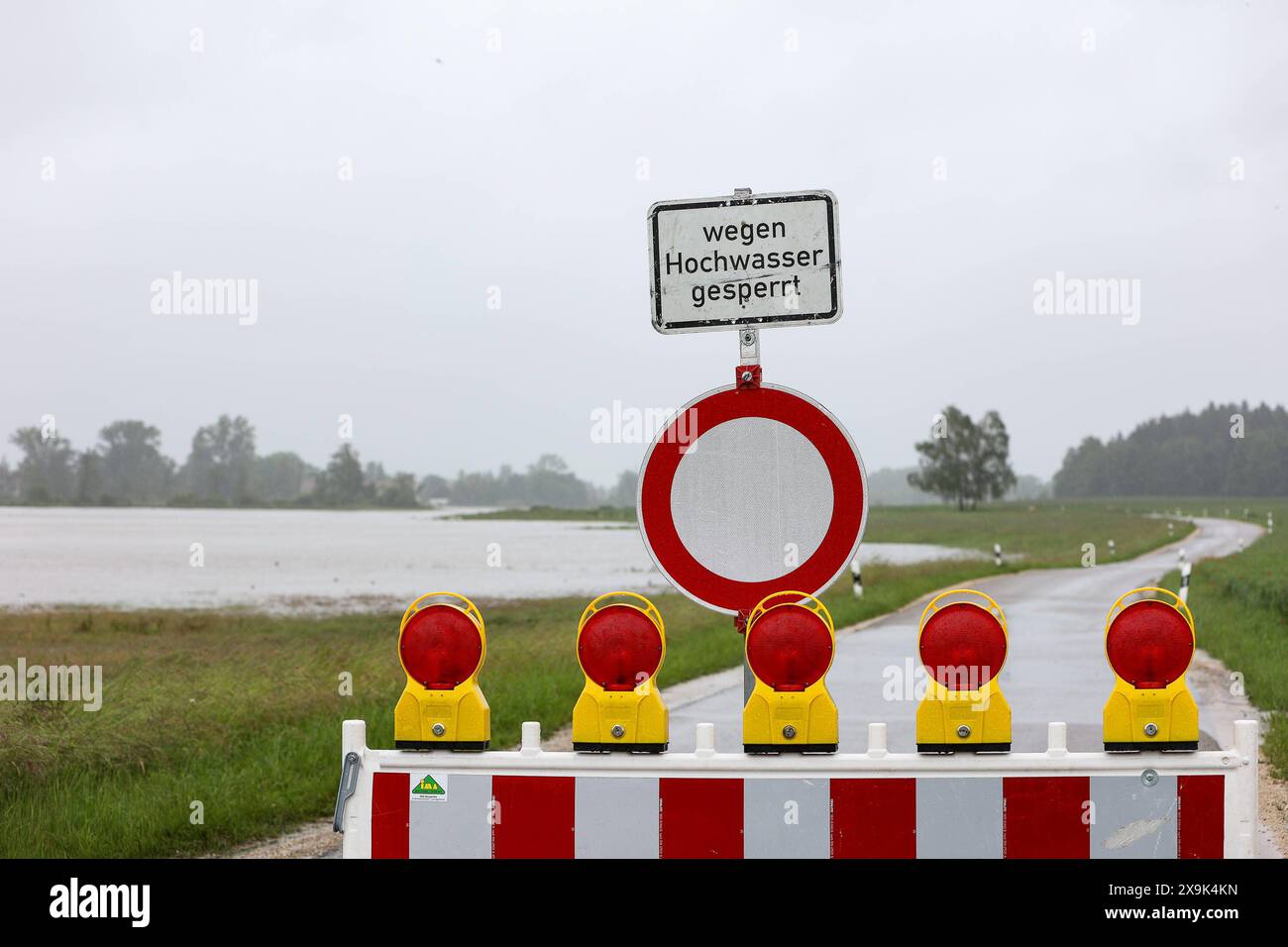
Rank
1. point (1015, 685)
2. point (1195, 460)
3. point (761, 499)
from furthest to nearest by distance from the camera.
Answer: point (1195, 460) → point (1015, 685) → point (761, 499)

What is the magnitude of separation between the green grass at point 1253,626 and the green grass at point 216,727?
17.7 feet

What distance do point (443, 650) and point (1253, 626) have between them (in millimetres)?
18001

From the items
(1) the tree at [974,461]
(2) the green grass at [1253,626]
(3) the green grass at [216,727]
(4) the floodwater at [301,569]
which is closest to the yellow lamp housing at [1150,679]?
(3) the green grass at [216,727]

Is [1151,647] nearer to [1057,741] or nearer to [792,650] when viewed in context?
[1057,741]

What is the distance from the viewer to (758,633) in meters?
2.82

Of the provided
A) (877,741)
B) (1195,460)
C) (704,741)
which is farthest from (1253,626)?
(1195,460)

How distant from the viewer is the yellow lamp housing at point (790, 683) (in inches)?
107

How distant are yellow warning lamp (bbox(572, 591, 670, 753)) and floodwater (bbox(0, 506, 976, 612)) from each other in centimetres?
1580

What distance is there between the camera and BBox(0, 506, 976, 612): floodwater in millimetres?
33688

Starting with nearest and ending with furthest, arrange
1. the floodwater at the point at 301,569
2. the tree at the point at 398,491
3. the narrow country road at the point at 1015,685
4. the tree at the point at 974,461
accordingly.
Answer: the narrow country road at the point at 1015,685
the floodwater at the point at 301,569
the tree at the point at 974,461
the tree at the point at 398,491

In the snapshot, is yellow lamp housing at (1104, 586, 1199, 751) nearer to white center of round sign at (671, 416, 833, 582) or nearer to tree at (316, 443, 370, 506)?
white center of round sign at (671, 416, 833, 582)

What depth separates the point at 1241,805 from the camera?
104 inches

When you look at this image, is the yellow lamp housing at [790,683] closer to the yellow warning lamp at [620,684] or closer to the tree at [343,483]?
the yellow warning lamp at [620,684]
